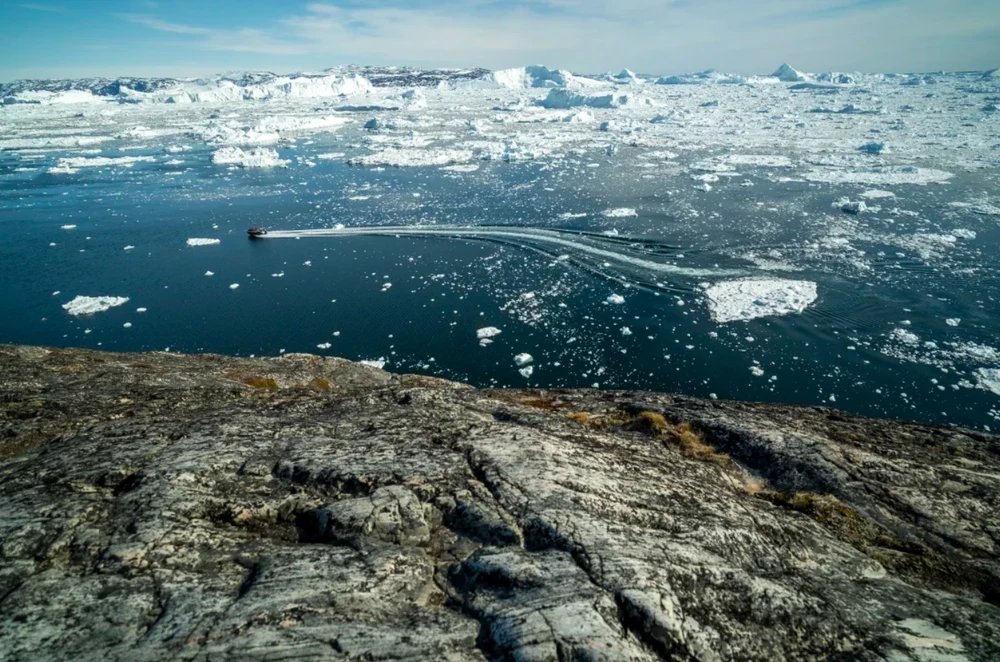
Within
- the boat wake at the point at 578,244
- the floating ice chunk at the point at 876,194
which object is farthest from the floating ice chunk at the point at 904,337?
the floating ice chunk at the point at 876,194

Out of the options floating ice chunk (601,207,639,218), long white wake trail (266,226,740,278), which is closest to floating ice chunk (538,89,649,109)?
floating ice chunk (601,207,639,218)

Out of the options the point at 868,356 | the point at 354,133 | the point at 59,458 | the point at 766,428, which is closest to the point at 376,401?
the point at 59,458

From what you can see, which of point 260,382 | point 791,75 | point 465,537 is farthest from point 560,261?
point 791,75

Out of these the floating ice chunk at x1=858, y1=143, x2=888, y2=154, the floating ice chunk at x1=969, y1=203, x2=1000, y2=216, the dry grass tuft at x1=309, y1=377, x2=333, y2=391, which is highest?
the floating ice chunk at x1=858, y1=143, x2=888, y2=154

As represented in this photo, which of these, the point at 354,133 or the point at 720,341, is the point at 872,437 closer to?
the point at 720,341

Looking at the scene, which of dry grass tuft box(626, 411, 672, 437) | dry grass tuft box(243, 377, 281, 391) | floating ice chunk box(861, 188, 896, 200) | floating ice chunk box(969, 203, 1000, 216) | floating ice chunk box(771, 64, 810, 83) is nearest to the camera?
dry grass tuft box(626, 411, 672, 437)

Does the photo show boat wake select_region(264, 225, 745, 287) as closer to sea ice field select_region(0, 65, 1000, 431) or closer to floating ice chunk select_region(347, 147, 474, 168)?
sea ice field select_region(0, 65, 1000, 431)

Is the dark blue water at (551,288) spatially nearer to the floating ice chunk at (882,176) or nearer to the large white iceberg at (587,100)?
the floating ice chunk at (882,176)
